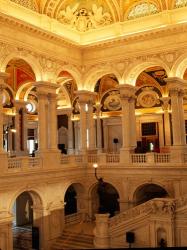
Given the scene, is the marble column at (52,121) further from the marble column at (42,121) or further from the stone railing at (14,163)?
the stone railing at (14,163)

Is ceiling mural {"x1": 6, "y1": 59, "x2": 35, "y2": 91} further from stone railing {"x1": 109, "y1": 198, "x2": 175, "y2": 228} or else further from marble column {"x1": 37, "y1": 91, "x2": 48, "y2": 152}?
stone railing {"x1": 109, "y1": 198, "x2": 175, "y2": 228}

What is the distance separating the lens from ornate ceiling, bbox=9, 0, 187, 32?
23484mm

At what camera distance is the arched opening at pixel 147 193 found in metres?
23.4

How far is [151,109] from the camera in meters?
31.5

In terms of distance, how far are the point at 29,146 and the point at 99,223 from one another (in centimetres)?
1451

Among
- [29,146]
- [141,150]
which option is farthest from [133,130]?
[29,146]

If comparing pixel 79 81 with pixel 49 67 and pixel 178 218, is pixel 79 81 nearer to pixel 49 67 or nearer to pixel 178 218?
pixel 49 67

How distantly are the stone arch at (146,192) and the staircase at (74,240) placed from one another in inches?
138

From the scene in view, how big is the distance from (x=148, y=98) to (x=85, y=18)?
9445 millimetres

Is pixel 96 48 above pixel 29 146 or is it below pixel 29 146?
above

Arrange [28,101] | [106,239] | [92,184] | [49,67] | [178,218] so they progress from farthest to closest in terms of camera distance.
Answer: [28,101], [92,184], [49,67], [106,239], [178,218]

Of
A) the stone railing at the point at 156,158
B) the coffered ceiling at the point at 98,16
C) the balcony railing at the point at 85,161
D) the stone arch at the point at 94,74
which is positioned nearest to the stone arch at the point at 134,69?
the stone arch at the point at 94,74

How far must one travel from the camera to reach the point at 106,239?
1983 cm

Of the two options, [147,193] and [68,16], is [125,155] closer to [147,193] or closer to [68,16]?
[147,193]
